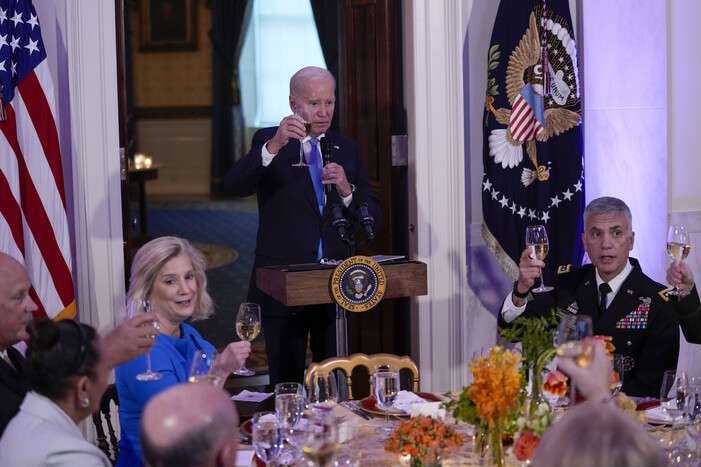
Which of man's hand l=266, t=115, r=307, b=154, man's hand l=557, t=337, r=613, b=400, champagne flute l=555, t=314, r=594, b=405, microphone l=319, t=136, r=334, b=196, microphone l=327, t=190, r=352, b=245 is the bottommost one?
man's hand l=557, t=337, r=613, b=400

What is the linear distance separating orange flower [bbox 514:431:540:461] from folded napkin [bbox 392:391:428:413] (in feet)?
2.35

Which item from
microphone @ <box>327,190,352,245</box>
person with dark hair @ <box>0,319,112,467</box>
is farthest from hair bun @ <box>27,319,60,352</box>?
microphone @ <box>327,190,352,245</box>

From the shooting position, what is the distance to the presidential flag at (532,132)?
5.03 metres

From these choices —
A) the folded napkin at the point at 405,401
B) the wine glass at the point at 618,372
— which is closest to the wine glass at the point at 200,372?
the folded napkin at the point at 405,401

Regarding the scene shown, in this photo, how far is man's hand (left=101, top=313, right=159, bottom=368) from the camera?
→ 7.73 feet

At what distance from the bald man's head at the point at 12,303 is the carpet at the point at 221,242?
3885 mm

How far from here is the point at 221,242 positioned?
11.3 metres

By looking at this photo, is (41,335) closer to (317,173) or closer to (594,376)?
(594,376)

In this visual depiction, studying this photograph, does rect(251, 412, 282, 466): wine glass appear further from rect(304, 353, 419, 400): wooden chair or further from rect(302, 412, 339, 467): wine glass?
rect(304, 353, 419, 400): wooden chair

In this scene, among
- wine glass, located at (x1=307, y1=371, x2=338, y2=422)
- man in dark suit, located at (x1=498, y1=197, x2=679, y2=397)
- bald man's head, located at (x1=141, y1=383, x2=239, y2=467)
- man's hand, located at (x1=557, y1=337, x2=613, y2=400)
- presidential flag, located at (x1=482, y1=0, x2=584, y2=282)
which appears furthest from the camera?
presidential flag, located at (x1=482, y1=0, x2=584, y2=282)

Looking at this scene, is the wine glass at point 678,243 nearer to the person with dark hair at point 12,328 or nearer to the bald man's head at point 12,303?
the person with dark hair at point 12,328

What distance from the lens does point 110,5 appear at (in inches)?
184

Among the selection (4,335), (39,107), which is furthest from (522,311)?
(39,107)

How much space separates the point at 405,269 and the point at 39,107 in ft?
6.10
